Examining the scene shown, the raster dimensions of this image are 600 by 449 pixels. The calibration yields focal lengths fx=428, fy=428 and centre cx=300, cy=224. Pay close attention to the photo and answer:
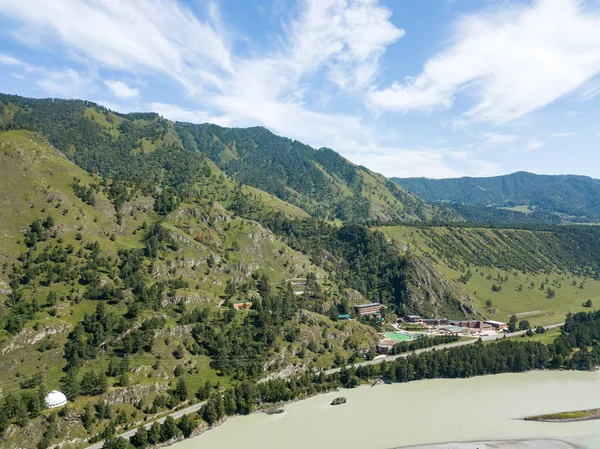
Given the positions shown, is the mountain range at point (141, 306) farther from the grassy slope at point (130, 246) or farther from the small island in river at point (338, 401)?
the small island in river at point (338, 401)

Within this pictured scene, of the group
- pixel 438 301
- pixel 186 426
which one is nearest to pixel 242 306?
pixel 186 426

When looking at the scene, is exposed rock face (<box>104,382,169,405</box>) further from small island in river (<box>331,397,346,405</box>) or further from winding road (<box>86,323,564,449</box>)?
small island in river (<box>331,397,346,405</box>)

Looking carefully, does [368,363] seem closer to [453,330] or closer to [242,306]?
[242,306]

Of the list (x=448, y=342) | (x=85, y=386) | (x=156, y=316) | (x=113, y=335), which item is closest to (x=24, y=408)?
(x=85, y=386)

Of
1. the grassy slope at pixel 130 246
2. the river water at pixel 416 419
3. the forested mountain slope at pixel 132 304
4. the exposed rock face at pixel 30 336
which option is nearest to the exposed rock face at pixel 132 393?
the forested mountain slope at pixel 132 304

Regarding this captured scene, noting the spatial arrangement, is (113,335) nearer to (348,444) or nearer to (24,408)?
(24,408)

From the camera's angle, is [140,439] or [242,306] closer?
[140,439]
